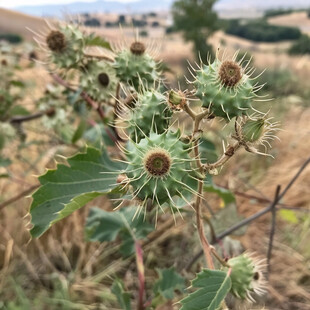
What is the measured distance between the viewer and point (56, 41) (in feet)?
4.50

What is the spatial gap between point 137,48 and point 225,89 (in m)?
0.51

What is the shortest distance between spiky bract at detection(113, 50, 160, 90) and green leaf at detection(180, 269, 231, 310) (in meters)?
0.60

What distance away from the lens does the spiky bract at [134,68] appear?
1.25 m

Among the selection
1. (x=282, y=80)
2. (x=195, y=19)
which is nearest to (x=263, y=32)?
(x=195, y=19)

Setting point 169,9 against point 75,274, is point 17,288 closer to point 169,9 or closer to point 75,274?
point 75,274

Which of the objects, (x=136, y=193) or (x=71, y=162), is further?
(x=71, y=162)

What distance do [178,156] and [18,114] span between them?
5.82 feet

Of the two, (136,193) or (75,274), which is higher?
(136,193)

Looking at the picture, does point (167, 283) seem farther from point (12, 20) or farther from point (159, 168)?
point (12, 20)

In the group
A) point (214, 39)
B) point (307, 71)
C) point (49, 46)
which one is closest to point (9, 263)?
point (49, 46)

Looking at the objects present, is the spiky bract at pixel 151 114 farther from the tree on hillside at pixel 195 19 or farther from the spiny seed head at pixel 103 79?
the tree on hillside at pixel 195 19

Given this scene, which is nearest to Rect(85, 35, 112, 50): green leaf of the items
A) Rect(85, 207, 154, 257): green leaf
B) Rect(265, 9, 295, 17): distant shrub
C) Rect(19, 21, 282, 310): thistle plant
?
Rect(19, 21, 282, 310): thistle plant

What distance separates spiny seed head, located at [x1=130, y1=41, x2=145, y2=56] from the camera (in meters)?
1.29

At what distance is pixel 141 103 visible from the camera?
0.97 m
